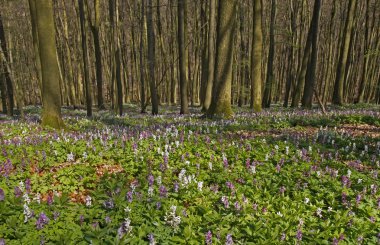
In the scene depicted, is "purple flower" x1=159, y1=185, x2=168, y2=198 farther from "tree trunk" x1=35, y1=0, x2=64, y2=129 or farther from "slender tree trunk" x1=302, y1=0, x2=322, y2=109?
"slender tree trunk" x1=302, y1=0, x2=322, y2=109

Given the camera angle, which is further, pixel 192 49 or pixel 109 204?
pixel 192 49

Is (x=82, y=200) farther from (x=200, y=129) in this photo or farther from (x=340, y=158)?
(x=340, y=158)

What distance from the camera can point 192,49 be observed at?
38.0 m

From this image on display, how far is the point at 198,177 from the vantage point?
6180mm

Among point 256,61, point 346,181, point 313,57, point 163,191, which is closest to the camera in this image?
point 163,191

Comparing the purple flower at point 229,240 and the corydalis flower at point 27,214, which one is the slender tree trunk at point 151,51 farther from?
the purple flower at point 229,240

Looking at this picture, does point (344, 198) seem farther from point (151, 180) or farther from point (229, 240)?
point (151, 180)

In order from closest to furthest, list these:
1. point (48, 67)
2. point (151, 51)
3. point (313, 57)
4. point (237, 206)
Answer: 1. point (237, 206)
2. point (48, 67)
3. point (313, 57)
4. point (151, 51)

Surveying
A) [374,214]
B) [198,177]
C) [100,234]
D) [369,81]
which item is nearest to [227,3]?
[198,177]

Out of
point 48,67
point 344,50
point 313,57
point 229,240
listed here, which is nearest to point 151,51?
point 48,67

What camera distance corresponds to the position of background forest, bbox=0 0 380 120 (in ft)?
65.0

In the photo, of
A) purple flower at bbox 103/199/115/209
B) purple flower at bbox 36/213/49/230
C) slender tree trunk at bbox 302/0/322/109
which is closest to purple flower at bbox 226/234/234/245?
purple flower at bbox 103/199/115/209

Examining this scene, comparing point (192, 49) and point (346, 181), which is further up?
point (192, 49)

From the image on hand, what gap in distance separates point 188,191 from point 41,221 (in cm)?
243
